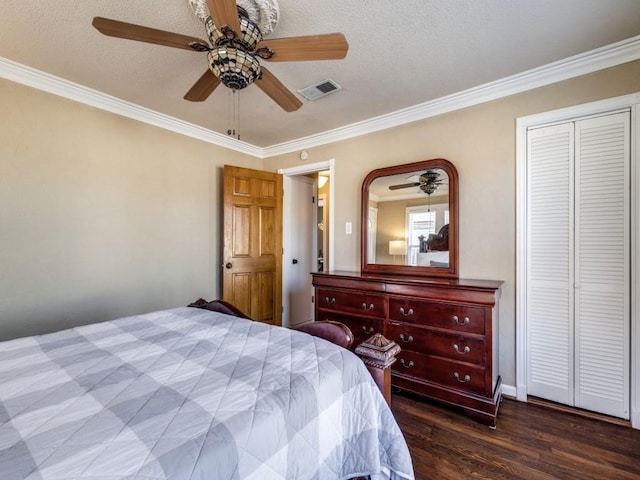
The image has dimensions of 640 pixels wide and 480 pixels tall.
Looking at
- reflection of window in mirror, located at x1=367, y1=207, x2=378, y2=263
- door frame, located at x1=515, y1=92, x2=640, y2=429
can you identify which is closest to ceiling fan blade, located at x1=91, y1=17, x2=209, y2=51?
reflection of window in mirror, located at x1=367, y1=207, x2=378, y2=263

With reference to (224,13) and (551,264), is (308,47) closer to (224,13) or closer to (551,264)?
(224,13)

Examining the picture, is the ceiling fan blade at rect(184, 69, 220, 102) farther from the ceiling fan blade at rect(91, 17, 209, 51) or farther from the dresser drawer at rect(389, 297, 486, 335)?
the dresser drawer at rect(389, 297, 486, 335)

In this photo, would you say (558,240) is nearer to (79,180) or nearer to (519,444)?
(519,444)

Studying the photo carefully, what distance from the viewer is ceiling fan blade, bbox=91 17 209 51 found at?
55.9 inches

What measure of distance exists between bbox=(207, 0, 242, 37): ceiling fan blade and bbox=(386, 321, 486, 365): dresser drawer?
7.32 feet

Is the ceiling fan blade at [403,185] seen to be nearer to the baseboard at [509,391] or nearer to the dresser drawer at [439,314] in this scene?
the dresser drawer at [439,314]

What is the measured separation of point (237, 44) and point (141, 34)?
0.46 metres

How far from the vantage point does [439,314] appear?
226cm

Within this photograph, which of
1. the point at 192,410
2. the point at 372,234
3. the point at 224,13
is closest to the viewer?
the point at 192,410

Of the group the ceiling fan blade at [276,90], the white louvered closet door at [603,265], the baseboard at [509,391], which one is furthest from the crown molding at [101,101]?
the baseboard at [509,391]

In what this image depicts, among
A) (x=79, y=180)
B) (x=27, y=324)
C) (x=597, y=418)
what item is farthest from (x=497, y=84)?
(x=27, y=324)

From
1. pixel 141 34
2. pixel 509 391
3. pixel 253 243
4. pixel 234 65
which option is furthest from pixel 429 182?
pixel 141 34

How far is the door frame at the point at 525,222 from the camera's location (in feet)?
6.51

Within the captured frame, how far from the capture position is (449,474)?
1589 mm
